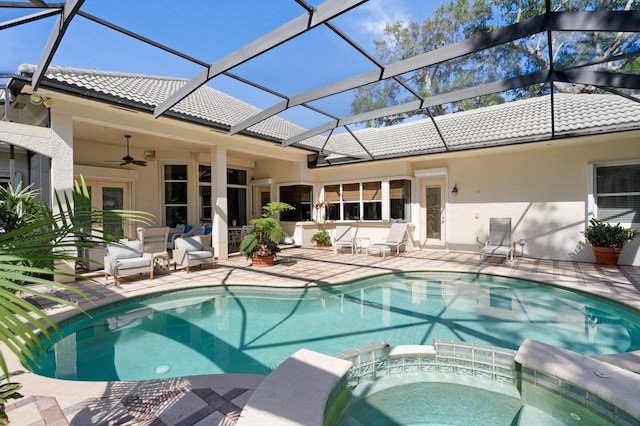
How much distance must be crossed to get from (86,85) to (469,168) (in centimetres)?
1083

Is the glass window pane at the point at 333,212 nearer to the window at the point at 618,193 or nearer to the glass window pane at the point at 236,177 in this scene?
the glass window pane at the point at 236,177

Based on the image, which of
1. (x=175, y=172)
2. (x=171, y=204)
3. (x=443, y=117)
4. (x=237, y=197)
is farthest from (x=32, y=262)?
(x=443, y=117)

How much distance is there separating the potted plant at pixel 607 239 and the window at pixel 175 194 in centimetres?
1293

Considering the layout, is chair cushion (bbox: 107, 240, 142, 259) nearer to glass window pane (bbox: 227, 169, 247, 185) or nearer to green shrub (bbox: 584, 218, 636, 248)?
glass window pane (bbox: 227, 169, 247, 185)

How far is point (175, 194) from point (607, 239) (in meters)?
13.5

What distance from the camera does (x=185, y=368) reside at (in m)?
3.89

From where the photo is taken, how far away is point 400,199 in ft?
38.1

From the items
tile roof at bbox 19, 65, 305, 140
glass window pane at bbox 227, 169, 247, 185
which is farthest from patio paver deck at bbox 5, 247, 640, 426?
glass window pane at bbox 227, 169, 247, 185

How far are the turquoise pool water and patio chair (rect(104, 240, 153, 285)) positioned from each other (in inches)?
46.2

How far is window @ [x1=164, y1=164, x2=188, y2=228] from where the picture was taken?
1177cm

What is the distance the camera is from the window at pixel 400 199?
455 inches

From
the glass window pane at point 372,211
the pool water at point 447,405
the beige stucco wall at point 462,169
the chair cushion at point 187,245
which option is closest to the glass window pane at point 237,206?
the beige stucco wall at point 462,169

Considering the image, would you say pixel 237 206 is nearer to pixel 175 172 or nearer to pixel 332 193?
pixel 175 172

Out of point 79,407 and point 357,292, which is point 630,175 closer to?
point 357,292
